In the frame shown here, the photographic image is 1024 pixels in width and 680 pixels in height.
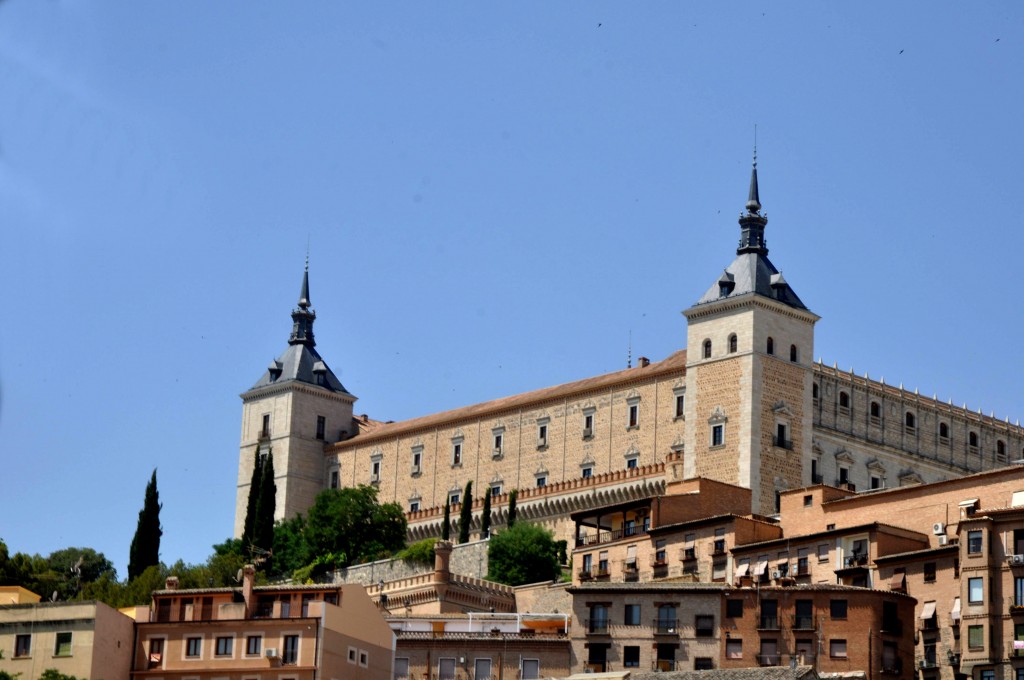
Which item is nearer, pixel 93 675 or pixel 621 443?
pixel 93 675

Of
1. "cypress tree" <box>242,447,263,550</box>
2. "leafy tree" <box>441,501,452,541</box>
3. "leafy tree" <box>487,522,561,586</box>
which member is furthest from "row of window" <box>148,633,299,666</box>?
"cypress tree" <box>242,447,263,550</box>

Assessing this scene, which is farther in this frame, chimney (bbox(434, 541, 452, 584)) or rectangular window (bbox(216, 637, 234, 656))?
chimney (bbox(434, 541, 452, 584))

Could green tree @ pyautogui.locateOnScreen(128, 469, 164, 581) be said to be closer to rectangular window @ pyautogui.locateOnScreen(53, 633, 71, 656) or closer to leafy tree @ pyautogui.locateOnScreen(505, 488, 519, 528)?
leafy tree @ pyautogui.locateOnScreen(505, 488, 519, 528)

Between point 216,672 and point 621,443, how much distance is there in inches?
1828

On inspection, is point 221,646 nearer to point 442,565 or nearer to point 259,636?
point 259,636

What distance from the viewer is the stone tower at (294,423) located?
13025 centimetres

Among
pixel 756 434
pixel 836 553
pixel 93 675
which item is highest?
pixel 756 434

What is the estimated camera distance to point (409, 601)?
89.4m

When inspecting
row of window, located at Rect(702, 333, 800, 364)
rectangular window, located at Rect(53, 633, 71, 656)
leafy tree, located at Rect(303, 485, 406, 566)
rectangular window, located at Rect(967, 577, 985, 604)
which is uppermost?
row of window, located at Rect(702, 333, 800, 364)

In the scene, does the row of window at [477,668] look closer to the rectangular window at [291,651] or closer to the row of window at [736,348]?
the rectangular window at [291,651]

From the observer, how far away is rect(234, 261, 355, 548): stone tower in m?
130

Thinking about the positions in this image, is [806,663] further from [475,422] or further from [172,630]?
[475,422]

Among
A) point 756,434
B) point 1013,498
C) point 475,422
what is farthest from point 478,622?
point 475,422

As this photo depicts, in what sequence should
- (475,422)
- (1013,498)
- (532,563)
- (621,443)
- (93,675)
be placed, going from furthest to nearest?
(475,422)
(621,443)
(532,563)
(1013,498)
(93,675)
